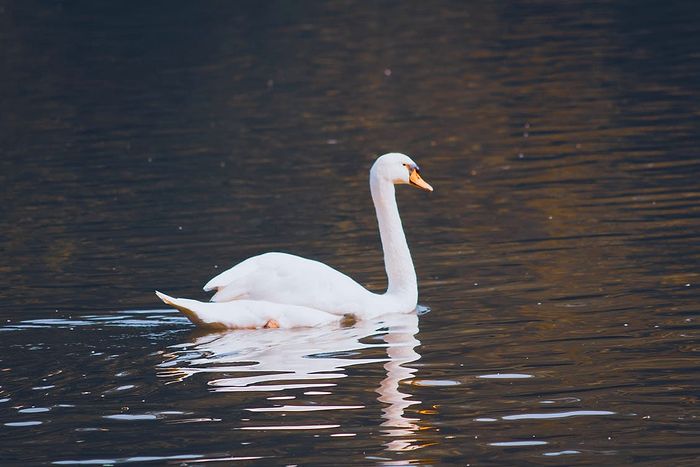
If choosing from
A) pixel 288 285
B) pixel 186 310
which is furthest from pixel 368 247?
pixel 186 310

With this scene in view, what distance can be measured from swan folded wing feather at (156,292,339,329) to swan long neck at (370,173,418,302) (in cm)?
80

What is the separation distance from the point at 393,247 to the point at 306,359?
244 centimetres

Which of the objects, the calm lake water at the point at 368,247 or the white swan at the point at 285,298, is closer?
the calm lake water at the point at 368,247

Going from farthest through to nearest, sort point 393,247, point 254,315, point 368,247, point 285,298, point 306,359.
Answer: point 368,247, point 393,247, point 285,298, point 254,315, point 306,359

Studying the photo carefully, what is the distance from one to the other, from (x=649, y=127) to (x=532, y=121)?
2663 mm

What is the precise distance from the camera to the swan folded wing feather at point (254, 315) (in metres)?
11.6

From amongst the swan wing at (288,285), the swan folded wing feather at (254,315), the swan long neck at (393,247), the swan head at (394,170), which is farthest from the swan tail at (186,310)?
the swan head at (394,170)

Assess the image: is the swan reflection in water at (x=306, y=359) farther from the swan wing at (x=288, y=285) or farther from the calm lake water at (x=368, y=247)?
the swan wing at (x=288, y=285)

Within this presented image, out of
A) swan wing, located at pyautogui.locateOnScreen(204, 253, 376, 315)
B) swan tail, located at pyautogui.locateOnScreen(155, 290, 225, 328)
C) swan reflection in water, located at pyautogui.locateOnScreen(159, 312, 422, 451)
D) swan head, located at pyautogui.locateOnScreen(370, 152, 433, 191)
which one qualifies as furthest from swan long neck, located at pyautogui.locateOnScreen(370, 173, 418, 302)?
swan tail, located at pyautogui.locateOnScreen(155, 290, 225, 328)

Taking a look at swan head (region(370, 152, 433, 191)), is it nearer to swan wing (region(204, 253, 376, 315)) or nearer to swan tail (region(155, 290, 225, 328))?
swan wing (region(204, 253, 376, 315))

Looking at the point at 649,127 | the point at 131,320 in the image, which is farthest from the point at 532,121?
the point at 131,320

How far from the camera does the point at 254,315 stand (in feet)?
38.8

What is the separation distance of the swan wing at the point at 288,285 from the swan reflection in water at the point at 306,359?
0.22 metres

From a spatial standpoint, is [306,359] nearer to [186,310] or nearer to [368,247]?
[186,310]
